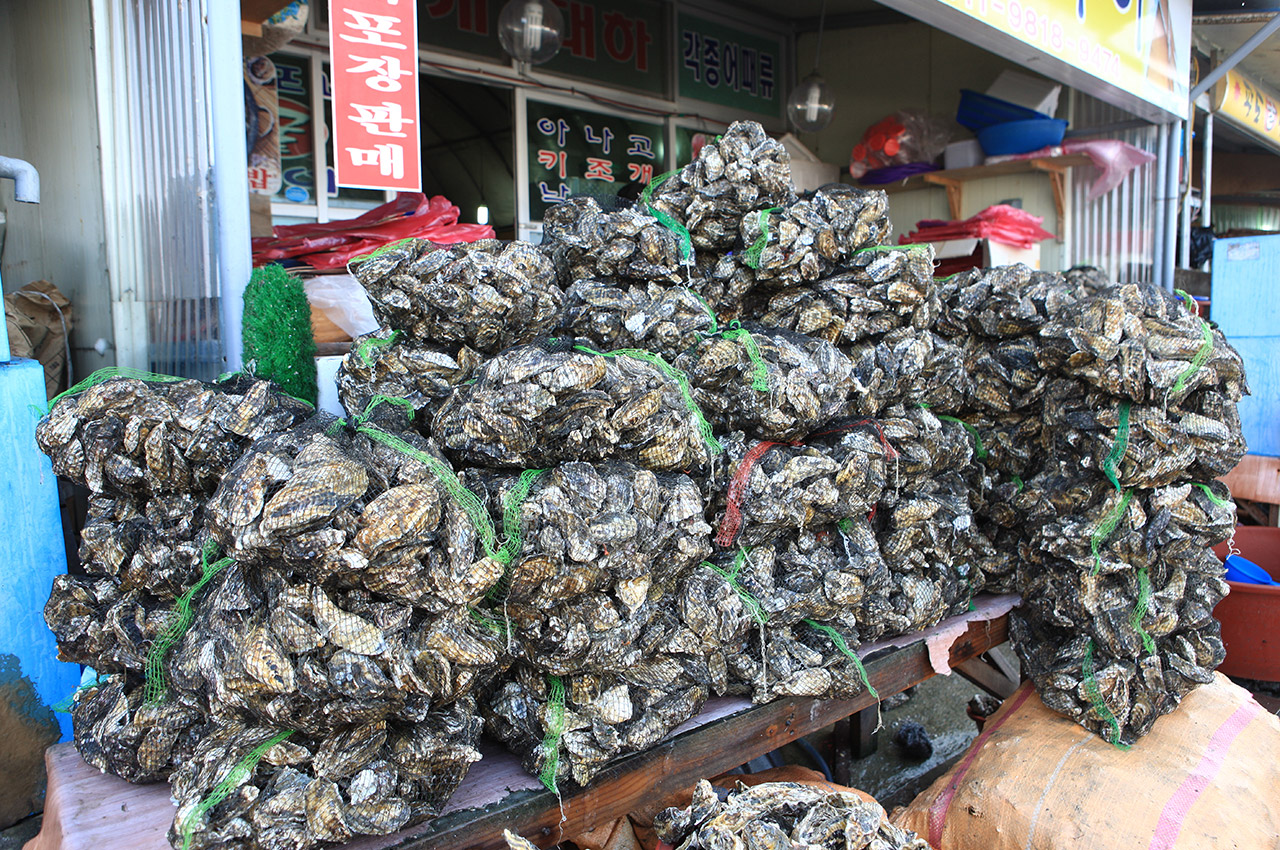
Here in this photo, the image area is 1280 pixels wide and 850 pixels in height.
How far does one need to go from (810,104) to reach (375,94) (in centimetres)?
460

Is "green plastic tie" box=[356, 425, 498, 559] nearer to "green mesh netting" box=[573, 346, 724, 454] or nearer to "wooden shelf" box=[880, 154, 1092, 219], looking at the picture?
"green mesh netting" box=[573, 346, 724, 454]

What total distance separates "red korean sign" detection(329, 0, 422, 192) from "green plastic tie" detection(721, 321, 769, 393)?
3.18ft

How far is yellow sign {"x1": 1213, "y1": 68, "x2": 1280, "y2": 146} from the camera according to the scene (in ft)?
21.8

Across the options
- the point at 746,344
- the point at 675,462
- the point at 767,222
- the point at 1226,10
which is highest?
the point at 1226,10

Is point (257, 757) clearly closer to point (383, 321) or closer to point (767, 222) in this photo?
point (383, 321)

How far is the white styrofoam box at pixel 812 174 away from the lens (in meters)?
6.92

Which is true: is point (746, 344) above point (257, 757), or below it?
above

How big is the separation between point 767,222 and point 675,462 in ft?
3.05

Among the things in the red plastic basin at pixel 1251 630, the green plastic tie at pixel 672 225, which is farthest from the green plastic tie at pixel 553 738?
the red plastic basin at pixel 1251 630

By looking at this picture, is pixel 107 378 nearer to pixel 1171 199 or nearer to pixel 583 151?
pixel 583 151

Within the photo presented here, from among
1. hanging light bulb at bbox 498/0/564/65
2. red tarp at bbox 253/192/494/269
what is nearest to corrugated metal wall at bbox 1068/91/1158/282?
hanging light bulb at bbox 498/0/564/65

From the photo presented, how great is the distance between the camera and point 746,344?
210cm

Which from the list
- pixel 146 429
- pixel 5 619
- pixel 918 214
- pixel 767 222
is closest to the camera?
pixel 146 429

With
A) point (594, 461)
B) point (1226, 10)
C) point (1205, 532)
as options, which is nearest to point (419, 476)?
point (594, 461)
